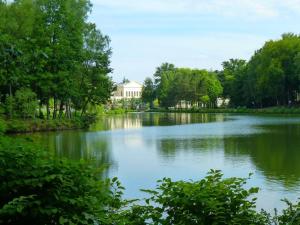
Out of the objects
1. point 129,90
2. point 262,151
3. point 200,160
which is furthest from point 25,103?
point 129,90

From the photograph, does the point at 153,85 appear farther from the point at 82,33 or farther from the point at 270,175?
the point at 270,175

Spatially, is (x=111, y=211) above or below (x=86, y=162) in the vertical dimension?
below

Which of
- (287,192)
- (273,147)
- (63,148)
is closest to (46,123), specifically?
(63,148)

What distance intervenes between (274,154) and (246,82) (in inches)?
2487

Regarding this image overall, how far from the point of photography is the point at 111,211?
15.0 ft

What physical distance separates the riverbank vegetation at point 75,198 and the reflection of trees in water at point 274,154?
8013 millimetres

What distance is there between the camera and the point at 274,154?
1842 cm

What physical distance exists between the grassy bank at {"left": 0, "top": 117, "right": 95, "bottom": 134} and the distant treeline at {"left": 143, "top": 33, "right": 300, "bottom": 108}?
34.7 m

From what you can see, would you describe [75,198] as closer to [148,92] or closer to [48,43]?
[48,43]

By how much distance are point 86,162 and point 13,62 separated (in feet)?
7.11

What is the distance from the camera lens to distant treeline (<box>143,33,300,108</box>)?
68562mm

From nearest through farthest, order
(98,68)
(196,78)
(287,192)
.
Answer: (287,192), (98,68), (196,78)

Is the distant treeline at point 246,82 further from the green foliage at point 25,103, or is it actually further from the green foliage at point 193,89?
the green foliage at point 25,103

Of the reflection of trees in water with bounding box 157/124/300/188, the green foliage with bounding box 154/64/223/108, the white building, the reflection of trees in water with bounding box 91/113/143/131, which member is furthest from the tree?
the reflection of trees in water with bounding box 157/124/300/188
